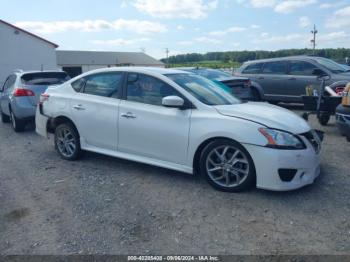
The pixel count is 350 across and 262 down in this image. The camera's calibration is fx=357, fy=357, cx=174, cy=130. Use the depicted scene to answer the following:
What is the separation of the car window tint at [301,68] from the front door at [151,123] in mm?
7341

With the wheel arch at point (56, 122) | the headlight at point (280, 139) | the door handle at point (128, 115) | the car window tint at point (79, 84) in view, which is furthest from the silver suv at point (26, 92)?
the headlight at point (280, 139)

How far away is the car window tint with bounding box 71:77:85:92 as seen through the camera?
5.92 m

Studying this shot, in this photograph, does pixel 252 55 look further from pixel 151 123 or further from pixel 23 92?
pixel 151 123

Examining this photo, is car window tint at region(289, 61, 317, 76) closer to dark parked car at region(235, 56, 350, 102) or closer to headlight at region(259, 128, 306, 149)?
dark parked car at region(235, 56, 350, 102)

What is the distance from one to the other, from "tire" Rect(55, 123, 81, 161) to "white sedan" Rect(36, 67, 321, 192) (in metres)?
0.02

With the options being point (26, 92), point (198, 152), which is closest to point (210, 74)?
point (26, 92)

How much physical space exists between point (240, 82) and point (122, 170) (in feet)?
16.9

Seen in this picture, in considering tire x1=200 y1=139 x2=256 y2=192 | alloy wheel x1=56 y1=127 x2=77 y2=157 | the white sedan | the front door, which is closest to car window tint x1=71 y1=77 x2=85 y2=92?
the white sedan

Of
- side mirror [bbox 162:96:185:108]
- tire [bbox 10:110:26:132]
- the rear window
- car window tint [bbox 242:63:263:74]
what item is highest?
car window tint [bbox 242:63:263:74]

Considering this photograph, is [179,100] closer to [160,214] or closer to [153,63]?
[160,214]

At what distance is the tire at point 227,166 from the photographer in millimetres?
4312

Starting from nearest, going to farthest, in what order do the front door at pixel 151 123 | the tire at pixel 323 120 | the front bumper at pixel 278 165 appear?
the front bumper at pixel 278 165, the front door at pixel 151 123, the tire at pixel 323 120

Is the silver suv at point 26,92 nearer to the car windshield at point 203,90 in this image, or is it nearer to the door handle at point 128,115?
the door handle at point 128,115

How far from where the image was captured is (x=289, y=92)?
37.1 ft
